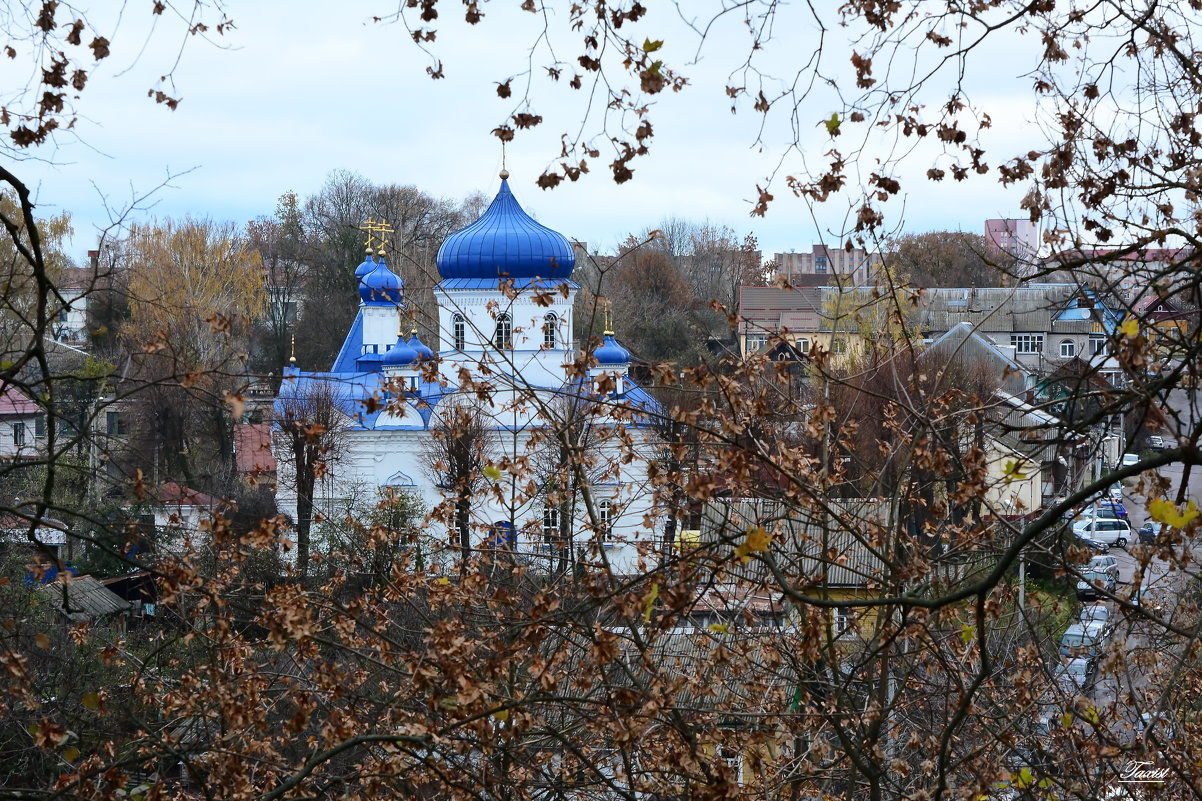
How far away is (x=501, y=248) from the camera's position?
25969mm

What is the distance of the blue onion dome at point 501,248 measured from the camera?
Result: 25906mm

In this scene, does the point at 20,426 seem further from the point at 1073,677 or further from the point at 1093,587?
the point at 1093,587

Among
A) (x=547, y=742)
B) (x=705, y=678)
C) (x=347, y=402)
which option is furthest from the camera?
(x=347, y=402)

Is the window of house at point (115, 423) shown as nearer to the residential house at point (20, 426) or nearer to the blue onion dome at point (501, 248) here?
the residential house at point (20, 426)

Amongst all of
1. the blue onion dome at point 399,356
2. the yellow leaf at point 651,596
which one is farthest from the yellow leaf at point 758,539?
the blue onion dome at point 399,356

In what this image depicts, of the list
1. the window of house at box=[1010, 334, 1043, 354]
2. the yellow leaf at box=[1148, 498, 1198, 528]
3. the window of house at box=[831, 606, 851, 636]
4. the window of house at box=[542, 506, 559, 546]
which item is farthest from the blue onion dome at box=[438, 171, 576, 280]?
the yellow leaf at box=[1148, 498, 1198, 528]

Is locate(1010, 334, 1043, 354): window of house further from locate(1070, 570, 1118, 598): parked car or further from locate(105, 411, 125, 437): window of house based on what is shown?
locate(1070, 570, 1118, 598): parked car

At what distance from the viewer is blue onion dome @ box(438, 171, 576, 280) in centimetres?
2591

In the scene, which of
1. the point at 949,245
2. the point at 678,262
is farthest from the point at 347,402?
the point at 949,245

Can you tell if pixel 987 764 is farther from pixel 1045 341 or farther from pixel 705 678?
pixel 1045 341

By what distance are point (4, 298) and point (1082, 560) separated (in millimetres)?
3614

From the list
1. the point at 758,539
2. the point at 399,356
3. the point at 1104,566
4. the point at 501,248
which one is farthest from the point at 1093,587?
the point at 399,356

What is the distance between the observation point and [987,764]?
491 centimetres

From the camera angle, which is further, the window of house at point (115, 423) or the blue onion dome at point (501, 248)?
the blue onion dome at point (501, 248)
